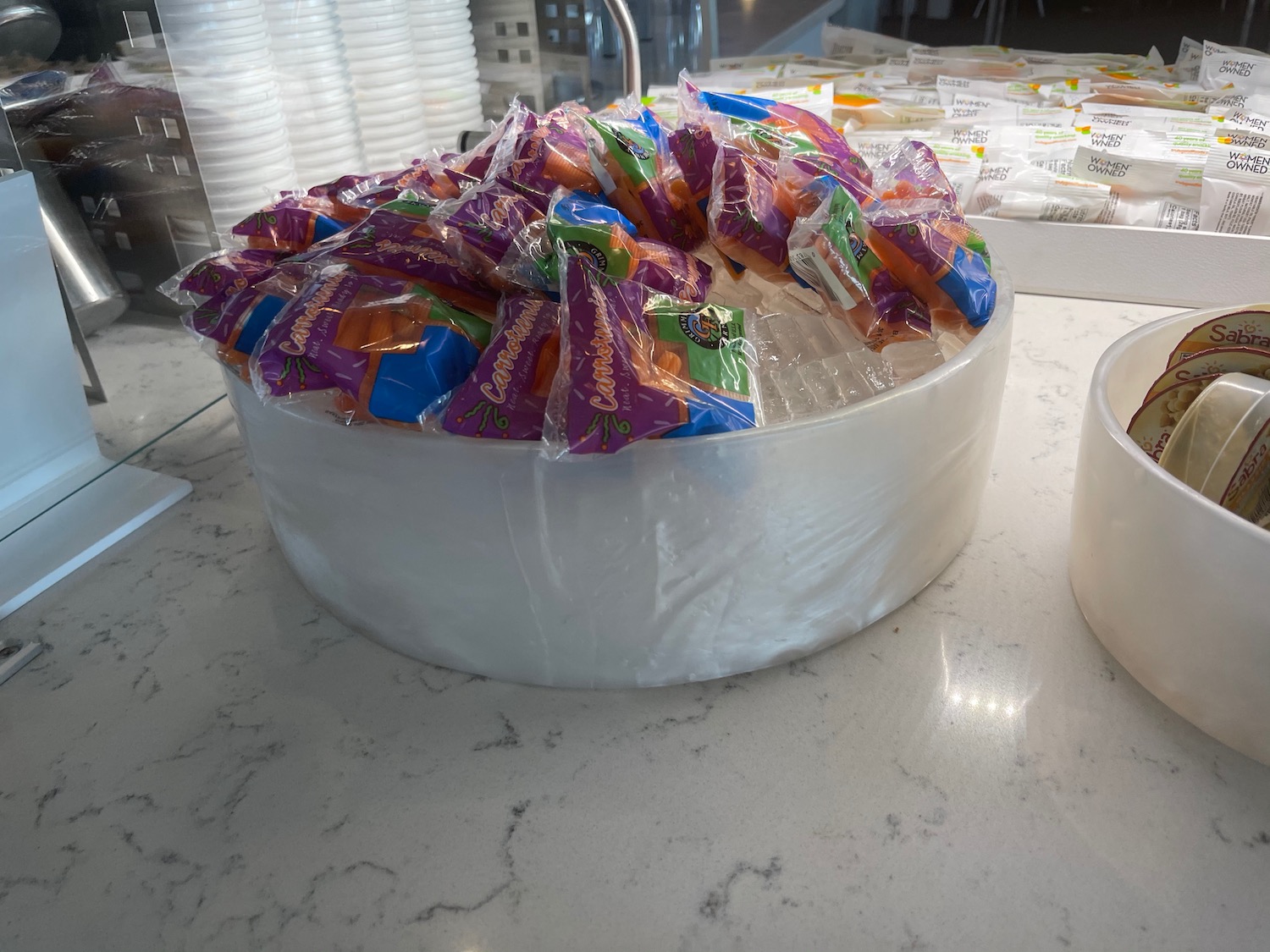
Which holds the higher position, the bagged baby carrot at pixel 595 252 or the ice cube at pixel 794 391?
the bagged baby carrot at pixel 595 252

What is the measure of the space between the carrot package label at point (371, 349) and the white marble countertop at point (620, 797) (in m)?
0.21


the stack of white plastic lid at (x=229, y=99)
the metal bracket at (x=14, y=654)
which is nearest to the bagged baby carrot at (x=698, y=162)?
the stack of white plastic lid at (x=229, y=99)

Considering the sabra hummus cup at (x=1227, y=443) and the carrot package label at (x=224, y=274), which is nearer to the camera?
the sabra hummus cup at (x=1227, y=443)

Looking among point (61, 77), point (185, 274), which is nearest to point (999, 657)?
point (185, 274)

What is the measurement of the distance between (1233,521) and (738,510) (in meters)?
0.24

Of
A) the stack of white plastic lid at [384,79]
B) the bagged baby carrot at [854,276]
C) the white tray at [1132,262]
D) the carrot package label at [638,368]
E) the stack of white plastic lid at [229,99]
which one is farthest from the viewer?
the stack of white plastic lid at [384,79]

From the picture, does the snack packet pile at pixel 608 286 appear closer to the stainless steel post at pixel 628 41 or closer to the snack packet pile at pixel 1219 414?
the snack packet pile at pixel 1219 414

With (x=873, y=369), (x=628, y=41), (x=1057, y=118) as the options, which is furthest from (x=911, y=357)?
(x=1057, y=118)

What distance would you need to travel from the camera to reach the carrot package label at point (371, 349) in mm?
493

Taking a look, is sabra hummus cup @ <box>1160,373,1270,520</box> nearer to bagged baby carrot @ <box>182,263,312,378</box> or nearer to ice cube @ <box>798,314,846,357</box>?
ice cube @ <box>798,314,846,357</box>

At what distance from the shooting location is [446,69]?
4.11 ft

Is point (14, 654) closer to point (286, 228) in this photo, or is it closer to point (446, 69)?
point (286, 228)

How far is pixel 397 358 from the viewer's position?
0.49 meters

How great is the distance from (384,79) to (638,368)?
0.90 m
